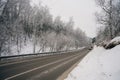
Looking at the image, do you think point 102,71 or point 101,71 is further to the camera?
point 101,71

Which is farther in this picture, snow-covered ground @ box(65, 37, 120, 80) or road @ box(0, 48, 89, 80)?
road @ box(0, 48, 89, 80)

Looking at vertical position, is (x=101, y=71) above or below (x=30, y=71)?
above

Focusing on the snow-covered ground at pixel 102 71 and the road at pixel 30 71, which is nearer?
the snow-covered ground at pixel 102 71

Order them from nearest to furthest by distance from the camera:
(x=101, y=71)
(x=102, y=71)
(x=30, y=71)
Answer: (x=102, y=71)
(x=101, y=71)
(x=30, y=71)

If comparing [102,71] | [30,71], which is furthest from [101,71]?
[30,71]

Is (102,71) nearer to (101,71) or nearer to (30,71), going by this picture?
(101,71)

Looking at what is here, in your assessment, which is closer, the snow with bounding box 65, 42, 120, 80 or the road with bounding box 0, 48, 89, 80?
the snow with bounding box 65, 42, 120, 80

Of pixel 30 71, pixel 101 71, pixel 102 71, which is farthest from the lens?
pixel 30 71

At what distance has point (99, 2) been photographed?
36562 mm

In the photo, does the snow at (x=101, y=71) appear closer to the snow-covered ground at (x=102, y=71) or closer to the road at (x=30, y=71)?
the snow-covered ground at (x=102, y=71)

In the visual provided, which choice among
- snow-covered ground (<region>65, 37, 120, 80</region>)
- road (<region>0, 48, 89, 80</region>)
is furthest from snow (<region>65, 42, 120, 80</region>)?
road (<region>0, 48, 89, 80</region>)

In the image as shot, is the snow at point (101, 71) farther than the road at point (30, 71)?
No

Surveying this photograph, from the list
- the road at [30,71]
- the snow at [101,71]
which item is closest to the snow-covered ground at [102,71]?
the snow at [101,71]

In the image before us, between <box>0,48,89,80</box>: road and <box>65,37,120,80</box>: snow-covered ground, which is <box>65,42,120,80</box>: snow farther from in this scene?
<box>0,48,89,80</box>: road
